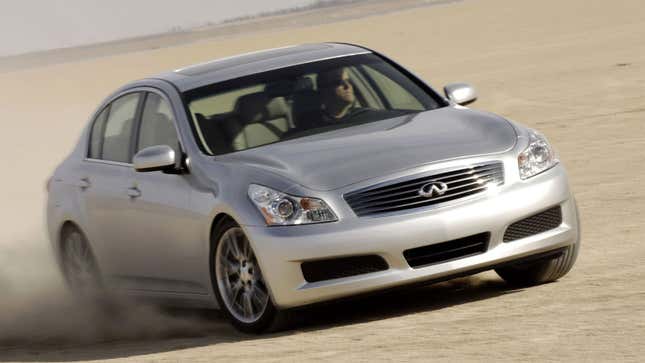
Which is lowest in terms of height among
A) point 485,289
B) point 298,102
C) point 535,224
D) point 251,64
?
point 485,289

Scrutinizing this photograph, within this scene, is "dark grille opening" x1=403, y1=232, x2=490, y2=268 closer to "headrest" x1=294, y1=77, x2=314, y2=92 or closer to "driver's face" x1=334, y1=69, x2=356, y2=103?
"driver's face" x1=334, y1=69, x2=356, y2=103

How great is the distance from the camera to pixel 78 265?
11.4 metres

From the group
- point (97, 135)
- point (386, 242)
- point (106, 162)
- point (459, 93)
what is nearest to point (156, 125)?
point (106, 162)

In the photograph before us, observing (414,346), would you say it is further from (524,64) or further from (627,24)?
(627,24)

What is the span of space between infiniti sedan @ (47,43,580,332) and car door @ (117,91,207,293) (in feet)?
0.04

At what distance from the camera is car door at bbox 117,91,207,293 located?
31.5 ft

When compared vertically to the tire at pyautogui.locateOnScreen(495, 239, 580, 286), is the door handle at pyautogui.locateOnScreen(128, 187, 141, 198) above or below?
above

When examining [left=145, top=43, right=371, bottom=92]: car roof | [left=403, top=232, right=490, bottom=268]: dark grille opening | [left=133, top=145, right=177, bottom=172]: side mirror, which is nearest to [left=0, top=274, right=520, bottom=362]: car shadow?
[left=403, top=232, right=490, bottom=268]: dark grille opening

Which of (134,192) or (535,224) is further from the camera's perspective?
(134,192)

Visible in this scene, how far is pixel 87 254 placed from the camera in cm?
1124

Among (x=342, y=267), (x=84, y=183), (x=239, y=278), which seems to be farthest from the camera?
(x=84, y=183)

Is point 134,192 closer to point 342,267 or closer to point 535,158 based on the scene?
point 342,267

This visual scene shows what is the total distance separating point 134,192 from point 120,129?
0.97 meters

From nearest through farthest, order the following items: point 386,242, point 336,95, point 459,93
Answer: point 386,242, point 336,95, point 459,93
